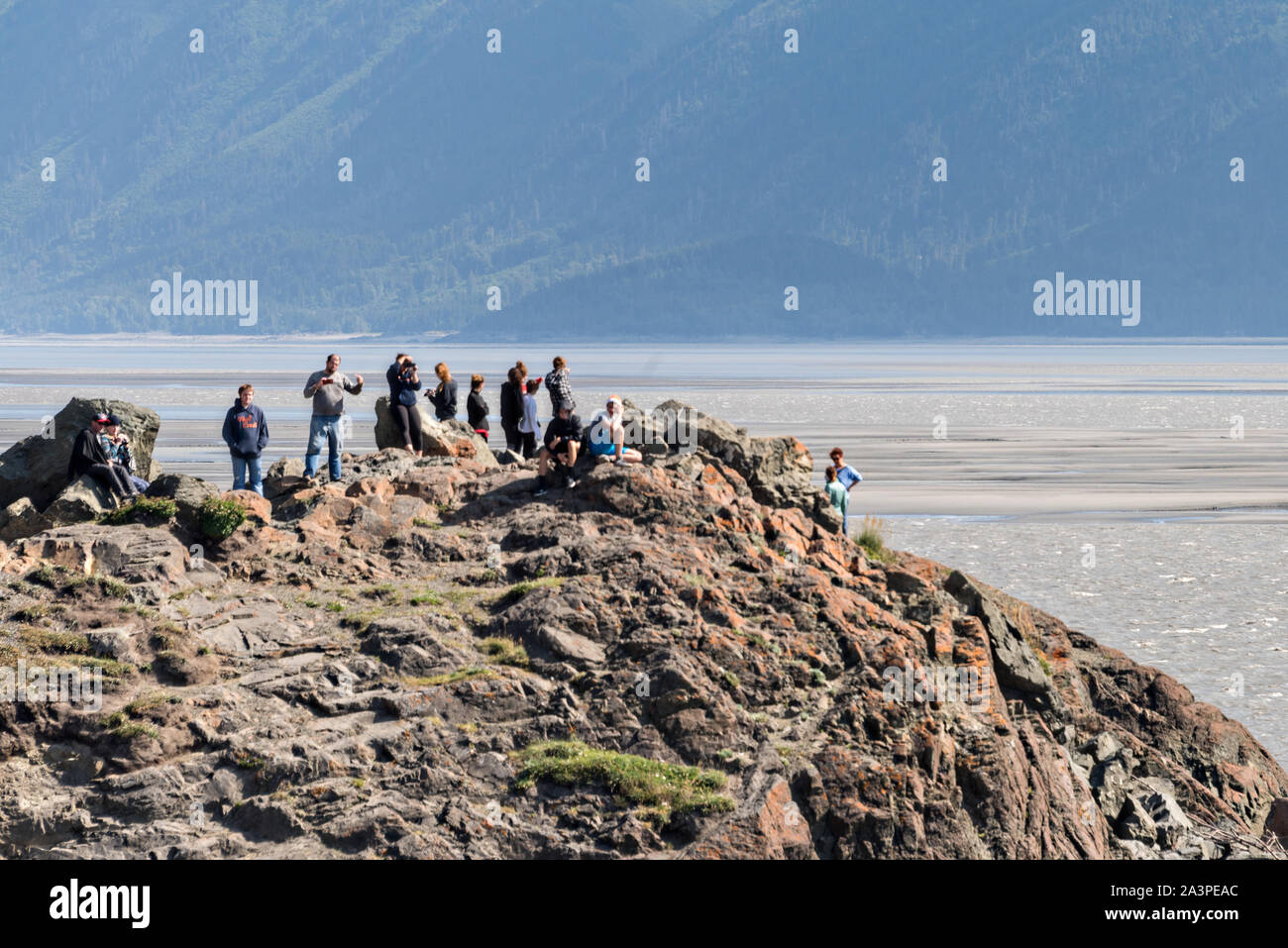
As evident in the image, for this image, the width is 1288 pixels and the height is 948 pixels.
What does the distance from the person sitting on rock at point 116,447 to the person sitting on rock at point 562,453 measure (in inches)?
189

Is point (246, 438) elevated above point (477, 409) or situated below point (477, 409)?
below

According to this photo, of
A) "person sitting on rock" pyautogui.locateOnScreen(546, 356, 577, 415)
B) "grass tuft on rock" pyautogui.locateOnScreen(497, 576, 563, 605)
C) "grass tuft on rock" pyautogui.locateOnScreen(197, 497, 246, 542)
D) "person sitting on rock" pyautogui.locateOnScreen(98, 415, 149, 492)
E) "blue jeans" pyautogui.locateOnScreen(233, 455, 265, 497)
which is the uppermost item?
"person sitting on rock" pyautogui.locateOnScreen(546, 356, 577, 415)

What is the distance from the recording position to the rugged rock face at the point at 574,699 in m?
11.5

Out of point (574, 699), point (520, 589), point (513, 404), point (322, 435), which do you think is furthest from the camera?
point (513, 404)

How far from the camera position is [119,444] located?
61.3ft

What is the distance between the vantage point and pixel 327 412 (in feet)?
65.1

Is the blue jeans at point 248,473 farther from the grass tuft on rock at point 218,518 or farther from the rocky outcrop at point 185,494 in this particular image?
the grass tuft on rock at point 218,518

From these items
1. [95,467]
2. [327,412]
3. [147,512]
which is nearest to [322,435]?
[327,412]

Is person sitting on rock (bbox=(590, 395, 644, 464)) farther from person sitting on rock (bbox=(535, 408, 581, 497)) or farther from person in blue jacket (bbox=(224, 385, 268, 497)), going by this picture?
person in blue jacket (bbox=(224, 385, 268, 497))

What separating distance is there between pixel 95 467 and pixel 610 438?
19.0 feet

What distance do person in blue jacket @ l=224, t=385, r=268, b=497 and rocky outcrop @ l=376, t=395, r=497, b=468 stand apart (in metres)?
2.36

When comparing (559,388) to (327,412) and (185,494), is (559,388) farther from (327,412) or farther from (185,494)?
(185,494)

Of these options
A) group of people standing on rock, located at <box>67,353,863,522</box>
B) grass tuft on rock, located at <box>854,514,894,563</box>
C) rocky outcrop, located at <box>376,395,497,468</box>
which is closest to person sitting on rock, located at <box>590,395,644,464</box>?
group of people standing on rock, located at <box>67,353,863,522</box>

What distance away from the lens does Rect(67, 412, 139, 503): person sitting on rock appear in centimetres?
1764
